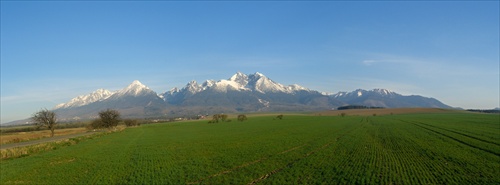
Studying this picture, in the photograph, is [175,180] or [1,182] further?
[1,182]

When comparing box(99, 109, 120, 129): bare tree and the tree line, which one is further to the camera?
box(99, 109, 120, 129): bare tree

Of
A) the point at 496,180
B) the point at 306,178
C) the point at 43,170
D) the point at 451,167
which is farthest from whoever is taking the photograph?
the point at 43,170

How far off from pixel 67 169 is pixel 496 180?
117 ft

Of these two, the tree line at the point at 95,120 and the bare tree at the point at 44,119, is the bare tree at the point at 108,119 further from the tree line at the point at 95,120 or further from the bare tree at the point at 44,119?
the bare tree at the point at 44,119

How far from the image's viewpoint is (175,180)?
77.8 feet

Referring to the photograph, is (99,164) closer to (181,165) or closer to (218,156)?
(181,165)

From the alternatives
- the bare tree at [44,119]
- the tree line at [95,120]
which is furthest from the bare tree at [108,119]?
the bare tree at [44,119]

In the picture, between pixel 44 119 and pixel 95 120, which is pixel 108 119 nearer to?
pixel 95 120

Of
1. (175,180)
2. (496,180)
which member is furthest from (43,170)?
(496,180)

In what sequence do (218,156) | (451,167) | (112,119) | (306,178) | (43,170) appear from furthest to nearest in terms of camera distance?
(112,119)
(218,156)
(43,170)
(451,167)
(306,178)

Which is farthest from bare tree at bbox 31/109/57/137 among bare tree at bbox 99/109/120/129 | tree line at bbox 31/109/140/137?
bare tree at bbox 99/109/120/129

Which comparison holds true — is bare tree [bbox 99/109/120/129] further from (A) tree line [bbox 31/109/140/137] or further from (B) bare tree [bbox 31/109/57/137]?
(B) bare tree [bbox 31/109/57/137]

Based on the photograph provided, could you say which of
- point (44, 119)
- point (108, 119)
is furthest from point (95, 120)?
point (44, 119)

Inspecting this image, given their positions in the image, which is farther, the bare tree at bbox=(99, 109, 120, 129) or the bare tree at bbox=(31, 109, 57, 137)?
the bare tree at bbox=(99, 109, 120, 129)
